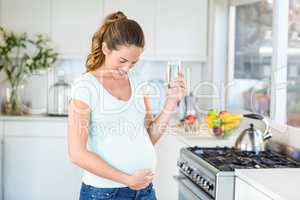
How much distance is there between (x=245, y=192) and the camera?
2.19 m

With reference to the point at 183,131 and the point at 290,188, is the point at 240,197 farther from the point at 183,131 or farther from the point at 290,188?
the point at 183,131

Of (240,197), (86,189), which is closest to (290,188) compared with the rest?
(240,197)

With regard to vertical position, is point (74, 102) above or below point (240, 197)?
above

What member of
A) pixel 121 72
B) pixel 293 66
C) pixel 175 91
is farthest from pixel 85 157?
pixel 293 66

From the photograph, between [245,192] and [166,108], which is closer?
[166,108]

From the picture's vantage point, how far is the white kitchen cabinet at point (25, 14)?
165 inches

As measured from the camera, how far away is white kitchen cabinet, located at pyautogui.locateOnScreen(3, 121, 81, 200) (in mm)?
4121

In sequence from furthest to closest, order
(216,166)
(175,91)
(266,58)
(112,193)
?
(266,58) → (216,166) → (175,91) → (112,193)

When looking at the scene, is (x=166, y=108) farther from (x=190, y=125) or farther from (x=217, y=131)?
(x=190, y=125)

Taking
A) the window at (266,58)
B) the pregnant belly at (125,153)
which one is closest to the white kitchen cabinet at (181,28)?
the window at (266,58)

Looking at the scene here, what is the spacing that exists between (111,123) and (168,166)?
2.02 metres

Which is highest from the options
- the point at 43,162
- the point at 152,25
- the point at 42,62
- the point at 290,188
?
the point at 152,25

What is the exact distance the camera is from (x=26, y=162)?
416 cm

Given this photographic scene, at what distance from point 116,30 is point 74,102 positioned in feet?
1.00
